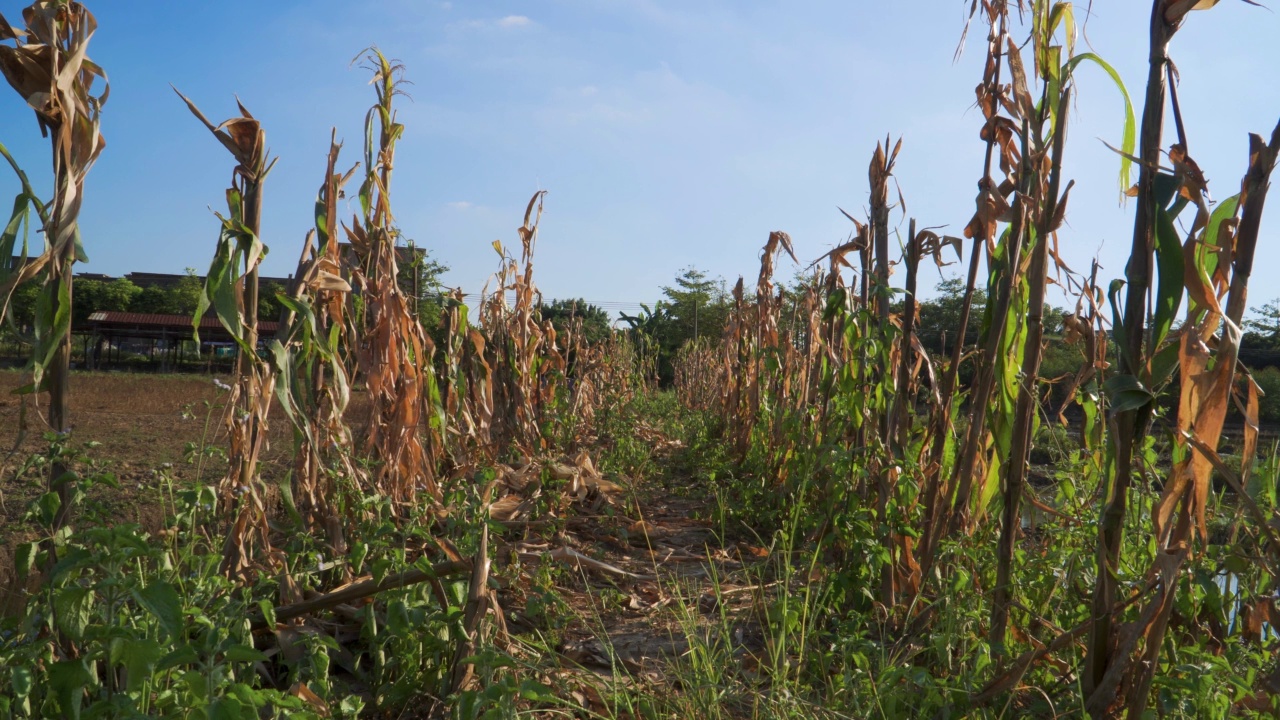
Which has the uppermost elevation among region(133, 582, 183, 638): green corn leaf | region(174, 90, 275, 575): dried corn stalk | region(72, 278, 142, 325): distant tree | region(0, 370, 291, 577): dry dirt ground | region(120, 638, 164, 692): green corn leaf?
region(72, 278, 142, 325): distant tree

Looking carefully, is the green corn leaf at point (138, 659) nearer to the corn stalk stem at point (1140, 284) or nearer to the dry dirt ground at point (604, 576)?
the dry dirt ground at point (604, 576)

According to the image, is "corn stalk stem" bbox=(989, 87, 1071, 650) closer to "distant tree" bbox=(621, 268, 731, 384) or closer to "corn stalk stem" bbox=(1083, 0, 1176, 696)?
"corn stalk stem" bbox=(1083, 0, 1176, 696)

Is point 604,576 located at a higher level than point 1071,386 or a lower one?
lower

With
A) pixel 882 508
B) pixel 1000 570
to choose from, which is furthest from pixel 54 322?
pixel 882 508

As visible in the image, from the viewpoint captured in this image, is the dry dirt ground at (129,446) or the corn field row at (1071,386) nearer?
the corn field row at (1071,386)

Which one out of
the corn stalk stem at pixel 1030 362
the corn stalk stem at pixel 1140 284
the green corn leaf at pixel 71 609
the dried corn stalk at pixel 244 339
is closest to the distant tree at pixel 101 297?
the dried corn stalk at pixel 244 339

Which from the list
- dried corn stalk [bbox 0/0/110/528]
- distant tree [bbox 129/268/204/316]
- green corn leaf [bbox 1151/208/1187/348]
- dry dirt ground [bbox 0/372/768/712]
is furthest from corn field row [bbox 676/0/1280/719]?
distant tree [bbox 129/268/204/316]

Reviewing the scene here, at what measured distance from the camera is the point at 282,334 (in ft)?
6.64

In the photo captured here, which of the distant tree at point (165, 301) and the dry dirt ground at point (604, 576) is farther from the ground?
the distant tree at point (165, 301)

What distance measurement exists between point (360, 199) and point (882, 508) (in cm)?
192

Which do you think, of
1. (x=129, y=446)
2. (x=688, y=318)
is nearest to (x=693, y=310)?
(x=688, y=318)

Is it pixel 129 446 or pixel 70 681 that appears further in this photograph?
pixel 129 446

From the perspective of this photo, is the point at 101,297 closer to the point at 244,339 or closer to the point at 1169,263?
the point at 244,339

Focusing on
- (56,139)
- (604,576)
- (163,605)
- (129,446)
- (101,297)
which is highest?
(101,297)
